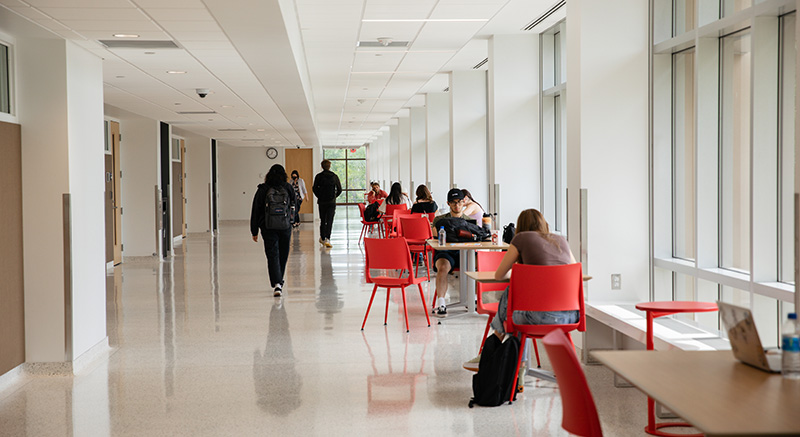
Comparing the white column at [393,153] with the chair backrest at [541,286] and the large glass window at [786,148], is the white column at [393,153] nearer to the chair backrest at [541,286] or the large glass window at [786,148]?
the chair backrest at [541,286]

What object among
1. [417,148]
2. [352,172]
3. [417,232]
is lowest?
[417,232]

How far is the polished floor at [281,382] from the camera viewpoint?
167 inches

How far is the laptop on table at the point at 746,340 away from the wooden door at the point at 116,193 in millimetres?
11598

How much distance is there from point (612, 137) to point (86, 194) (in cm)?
403

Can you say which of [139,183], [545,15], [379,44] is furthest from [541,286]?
[139,183]

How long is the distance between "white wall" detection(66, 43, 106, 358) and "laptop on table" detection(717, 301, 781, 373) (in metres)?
4.56

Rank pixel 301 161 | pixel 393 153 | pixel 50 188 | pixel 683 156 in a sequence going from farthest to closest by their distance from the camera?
pixel 301 161 < pixel 393 153 < pixel 683 156 < pixel 50 188

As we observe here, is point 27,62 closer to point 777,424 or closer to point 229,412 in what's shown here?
point 229,412

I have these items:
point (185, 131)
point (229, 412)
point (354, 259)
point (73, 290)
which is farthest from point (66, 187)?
point (185, 131)

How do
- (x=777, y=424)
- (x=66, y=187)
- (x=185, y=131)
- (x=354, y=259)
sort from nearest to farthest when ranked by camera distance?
(x=777, y=424)
(x=66, y=187)
(x=354, y=259)
(x=185, y=131)

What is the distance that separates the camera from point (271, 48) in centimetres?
618

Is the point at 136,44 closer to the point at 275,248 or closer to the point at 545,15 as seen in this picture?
the point at 275,248

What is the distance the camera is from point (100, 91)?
20.4 ft

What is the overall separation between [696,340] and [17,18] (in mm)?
4550
